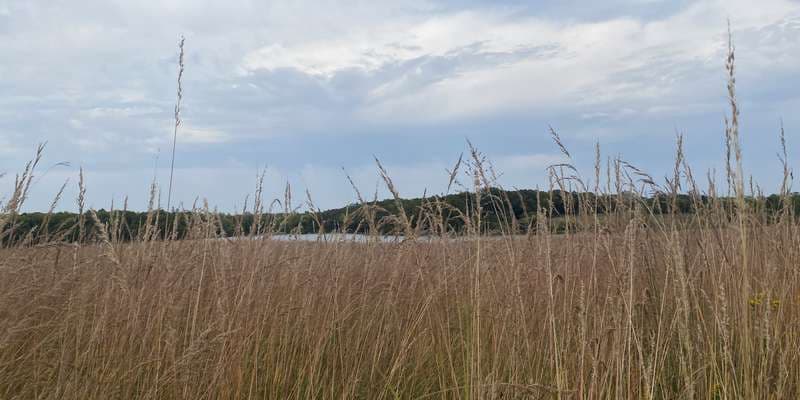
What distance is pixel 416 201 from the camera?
315 inches

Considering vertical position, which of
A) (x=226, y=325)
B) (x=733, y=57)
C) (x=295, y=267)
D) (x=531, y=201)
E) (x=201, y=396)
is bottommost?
(x=201, y=396)

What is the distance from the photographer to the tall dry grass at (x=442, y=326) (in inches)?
103

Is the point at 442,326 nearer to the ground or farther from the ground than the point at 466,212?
nearer to the ground

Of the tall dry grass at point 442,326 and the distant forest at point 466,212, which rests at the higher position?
the distant forest at point 466,212

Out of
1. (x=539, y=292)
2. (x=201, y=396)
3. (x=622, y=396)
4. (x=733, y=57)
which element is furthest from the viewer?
(x=539, y=292)

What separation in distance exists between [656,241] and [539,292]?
795mm

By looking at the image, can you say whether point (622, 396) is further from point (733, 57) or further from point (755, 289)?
point (755, 289)

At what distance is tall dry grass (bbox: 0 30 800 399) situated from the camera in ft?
8.57

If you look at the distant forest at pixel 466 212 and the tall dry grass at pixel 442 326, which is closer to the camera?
the tall dry grass at pixel 442 326

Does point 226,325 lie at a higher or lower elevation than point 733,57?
lower

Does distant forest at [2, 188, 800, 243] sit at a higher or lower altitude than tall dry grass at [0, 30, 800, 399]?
higher

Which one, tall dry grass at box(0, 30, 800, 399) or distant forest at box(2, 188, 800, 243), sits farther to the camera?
distant forest at box(2, 188, 800, 243)

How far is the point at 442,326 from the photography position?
308 centimetres

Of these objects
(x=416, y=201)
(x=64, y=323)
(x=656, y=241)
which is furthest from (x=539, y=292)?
(x=416, y=201)
